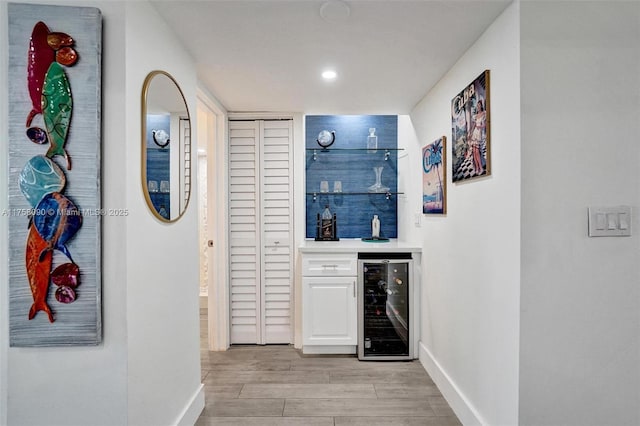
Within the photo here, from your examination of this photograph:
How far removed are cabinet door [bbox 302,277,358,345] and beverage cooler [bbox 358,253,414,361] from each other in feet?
0.45

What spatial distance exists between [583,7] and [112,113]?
209 cm

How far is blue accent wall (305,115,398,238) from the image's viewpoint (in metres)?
3.87

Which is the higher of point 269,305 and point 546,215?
point 546,215

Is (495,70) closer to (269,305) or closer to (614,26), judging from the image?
(614,26)

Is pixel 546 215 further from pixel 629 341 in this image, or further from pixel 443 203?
pixel 443 203

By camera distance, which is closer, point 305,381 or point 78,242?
point 78,242

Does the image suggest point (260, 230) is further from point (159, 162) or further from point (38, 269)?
point (38, 269)

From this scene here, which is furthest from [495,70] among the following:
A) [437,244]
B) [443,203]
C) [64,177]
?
[64,177]

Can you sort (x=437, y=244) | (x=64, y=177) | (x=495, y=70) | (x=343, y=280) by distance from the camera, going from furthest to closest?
1. (x=343, y=280)
2. (x=437, y=244)
3. (x=495, y=70)
4. (x=64, y=177)

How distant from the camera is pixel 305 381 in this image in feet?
8.82

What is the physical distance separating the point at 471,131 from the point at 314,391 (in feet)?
6.82

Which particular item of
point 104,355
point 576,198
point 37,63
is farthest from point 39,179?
point 576,198

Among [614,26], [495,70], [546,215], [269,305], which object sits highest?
[614,26]

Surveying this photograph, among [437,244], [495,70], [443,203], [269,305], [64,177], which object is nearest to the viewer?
[64,177]
